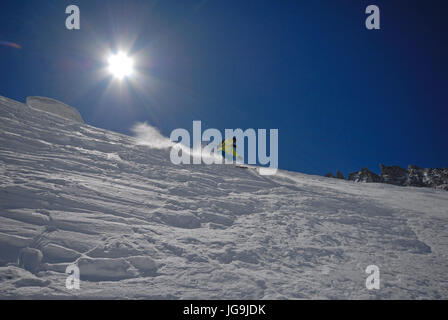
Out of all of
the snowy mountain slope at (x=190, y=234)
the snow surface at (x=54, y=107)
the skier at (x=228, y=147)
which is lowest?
the snowy mountain slope at (x=190, y=234)

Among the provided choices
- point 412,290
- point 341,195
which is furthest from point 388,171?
point 412,290

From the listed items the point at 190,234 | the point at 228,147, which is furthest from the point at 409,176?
the point at 190,234

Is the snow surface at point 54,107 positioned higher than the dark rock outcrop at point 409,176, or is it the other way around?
the snow surface at point 54,107

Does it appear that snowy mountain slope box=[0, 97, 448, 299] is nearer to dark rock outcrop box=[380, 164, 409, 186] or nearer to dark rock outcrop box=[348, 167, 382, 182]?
dark rock outcrop box=[348, 167, 382, 182]

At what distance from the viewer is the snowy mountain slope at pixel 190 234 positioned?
287cm

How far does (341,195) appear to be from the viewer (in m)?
7.94

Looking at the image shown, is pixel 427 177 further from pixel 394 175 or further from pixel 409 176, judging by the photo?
pixel 394 175

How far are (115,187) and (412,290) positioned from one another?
567 centimetres

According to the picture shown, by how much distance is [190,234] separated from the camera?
164 inches

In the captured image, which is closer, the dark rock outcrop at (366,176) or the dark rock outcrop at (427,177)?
the dark rock outcrop at (427,177)

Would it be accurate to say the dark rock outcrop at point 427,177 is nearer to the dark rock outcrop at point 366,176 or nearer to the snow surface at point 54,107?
the dark rock outcrop at point 366,176

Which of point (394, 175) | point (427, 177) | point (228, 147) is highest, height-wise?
point (228, 147)

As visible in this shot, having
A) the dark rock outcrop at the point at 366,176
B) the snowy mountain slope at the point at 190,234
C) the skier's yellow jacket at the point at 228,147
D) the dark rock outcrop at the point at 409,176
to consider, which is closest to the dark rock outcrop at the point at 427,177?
the dark rock outcrop at the point at 409,176
